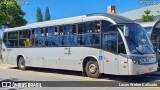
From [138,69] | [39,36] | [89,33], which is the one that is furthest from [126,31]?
[39,36]

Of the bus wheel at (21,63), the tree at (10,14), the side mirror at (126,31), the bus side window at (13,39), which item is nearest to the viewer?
the side mirror at (126,31)

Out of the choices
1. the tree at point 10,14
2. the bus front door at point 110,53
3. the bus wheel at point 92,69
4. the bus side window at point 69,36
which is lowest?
the bus wheel at point 92,69

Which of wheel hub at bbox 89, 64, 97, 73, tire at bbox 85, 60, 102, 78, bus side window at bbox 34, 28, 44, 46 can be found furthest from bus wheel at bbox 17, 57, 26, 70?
wheel hub at bbox 89, 64, 97, 73

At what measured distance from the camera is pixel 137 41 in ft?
44.3

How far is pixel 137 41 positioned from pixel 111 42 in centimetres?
116

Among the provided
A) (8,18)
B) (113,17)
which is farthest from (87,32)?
(8,18)

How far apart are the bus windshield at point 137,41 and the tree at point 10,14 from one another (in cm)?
2466

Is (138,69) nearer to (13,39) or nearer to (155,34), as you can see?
(155,34)

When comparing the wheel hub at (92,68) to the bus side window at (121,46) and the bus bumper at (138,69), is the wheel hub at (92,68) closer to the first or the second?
the bus side window at (121,46)

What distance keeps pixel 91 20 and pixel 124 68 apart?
317 cm


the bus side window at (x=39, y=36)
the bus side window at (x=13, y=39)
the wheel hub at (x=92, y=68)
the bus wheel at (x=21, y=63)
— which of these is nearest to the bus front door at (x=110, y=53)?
the wheel hub at (x=92, y=68)

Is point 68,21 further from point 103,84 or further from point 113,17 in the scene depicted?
point 103,84

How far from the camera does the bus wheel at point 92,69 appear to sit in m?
14.7

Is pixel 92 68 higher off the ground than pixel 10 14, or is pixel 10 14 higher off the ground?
pixel 10 14
